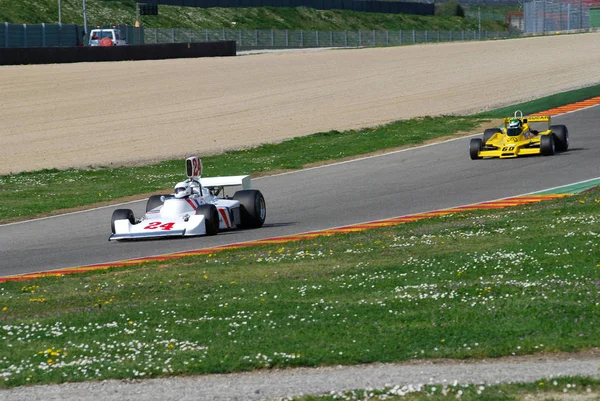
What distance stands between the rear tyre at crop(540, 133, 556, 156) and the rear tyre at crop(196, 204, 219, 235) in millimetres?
11145

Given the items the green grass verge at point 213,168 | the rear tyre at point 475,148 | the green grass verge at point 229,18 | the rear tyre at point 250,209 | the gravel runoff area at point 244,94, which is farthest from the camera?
the green grass verge at point 229,18

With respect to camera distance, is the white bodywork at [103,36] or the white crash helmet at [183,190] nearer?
the white crash helmet at [183,190]

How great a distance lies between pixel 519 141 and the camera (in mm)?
26062

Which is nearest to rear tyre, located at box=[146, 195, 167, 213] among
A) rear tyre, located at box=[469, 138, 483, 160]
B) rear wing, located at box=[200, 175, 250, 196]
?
rear wing, located at box=[200, 175, 250, 196]

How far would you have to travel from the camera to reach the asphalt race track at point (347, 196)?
670 inches

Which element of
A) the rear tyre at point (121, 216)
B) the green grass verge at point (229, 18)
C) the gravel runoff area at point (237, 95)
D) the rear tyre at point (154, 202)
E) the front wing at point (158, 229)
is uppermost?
the green grass verge at point (229, 18)

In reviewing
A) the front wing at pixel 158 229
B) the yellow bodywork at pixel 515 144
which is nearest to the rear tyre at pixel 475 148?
the yellow bodywork at pixel 515 144

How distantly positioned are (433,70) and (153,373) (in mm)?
44667

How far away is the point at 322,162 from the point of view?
91.9 ft

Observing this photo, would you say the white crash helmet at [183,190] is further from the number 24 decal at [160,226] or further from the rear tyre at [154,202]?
the rear tyre at [154,202]

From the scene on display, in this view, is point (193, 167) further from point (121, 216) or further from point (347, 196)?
point (347, 196)

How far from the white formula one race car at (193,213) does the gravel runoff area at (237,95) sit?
38.7 feet

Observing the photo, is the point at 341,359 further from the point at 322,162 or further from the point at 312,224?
the point at 322,162

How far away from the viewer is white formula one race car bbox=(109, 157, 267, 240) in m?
17.5
